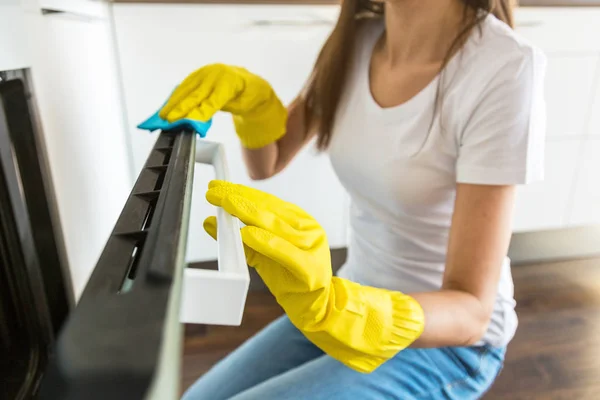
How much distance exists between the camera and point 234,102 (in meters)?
0.77

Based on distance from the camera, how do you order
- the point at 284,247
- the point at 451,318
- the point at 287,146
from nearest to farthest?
the point at 284,247 → the point at 451,318 → the point at 287,146

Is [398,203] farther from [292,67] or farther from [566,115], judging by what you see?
[566,115]

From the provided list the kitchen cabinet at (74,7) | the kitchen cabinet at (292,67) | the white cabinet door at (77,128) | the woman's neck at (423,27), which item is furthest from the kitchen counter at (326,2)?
the woman's neck at (423,27)

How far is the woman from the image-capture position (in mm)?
460

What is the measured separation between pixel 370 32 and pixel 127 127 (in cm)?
72

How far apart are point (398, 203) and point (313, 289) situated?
1.13ft

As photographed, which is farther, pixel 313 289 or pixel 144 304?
pixel 313 289

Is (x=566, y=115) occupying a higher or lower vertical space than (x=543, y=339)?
higher

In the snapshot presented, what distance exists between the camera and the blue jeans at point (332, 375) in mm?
591

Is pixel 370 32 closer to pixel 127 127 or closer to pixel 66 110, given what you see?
pixel 66 110

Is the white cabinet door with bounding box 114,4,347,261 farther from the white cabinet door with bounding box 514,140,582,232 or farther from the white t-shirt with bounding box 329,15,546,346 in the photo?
the white cabinet door with bounding box 514,140,582,232

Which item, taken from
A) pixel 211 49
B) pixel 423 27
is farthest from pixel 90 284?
pixel 211 49

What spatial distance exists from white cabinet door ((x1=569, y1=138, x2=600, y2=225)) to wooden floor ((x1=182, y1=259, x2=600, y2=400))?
21 cm

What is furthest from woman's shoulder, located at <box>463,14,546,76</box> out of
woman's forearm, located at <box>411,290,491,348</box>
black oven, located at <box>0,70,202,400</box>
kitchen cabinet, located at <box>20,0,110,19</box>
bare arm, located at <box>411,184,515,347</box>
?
kitchen cabinet, located at <box>20,0,110,19</box>
